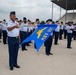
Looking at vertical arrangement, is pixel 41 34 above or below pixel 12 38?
Result: below

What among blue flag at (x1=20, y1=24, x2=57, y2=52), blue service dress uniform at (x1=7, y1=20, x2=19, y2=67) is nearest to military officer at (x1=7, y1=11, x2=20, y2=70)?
blue service dress uniform at (x1=7, y1=20, x2=19, y2=67)

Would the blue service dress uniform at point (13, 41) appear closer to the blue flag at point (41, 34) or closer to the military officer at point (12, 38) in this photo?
the military officer at point (12, 38)

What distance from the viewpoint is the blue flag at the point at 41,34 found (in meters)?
10.3

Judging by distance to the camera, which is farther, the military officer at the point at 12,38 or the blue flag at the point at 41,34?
the blue flag at the point at 41,34

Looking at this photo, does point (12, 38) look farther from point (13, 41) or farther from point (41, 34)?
point (41, 34)

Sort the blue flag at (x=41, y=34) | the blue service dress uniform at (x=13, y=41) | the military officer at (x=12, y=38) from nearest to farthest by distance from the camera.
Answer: the military officer at (x=12, y=38), the blue service dress uniform at (x=13, y=41), the blue flag at (x=41, y=34)

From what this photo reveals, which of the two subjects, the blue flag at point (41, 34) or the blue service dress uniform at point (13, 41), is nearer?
the blue service dress uniform at point (13, 41)

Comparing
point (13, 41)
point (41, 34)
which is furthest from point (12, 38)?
point (41, 34)

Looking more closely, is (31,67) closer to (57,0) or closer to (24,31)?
(24,31)

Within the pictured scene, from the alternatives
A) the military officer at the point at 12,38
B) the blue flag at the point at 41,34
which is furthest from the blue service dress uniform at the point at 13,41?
the blue flag at the point at 41,34

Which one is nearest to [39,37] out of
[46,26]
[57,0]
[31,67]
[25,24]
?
[46,26]

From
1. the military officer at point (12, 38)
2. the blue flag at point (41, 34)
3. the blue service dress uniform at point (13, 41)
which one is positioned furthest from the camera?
the blue flag at point (41, 34)

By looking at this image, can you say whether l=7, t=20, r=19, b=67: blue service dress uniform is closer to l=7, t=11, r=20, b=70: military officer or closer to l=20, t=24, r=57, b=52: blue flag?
l=7, t=11, r=20, b=70: military officer

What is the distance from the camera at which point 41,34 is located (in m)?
10.4
